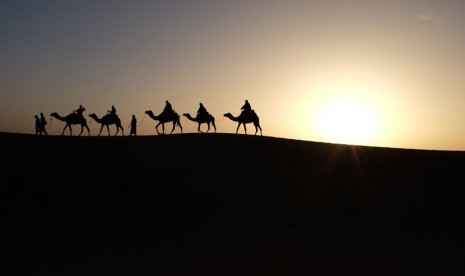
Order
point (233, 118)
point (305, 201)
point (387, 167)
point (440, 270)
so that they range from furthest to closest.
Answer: point (233, 118) < point (387, 167) < point (305, 201) < point (440, 270)

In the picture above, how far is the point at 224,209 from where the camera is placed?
16.4m

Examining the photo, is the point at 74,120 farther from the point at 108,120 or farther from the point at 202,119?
the point at 202,119

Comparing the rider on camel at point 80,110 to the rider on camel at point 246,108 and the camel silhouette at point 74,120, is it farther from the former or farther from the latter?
the rider on camel at point 246,108

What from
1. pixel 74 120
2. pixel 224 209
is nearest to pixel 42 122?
pixel 74 120

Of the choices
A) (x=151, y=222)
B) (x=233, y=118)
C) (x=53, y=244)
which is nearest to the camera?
(x=53, y=244)

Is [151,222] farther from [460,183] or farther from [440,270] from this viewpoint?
[460,183]

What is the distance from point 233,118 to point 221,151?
7180 millimetres

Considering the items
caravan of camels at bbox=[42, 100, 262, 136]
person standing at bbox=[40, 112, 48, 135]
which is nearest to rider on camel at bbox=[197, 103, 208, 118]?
caravan of camels at bbox=[42, 100, 262, 136]

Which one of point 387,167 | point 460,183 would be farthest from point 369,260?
point 387,167

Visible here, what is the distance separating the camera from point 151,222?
15.5 m

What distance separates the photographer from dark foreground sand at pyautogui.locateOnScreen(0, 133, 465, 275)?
12281mm

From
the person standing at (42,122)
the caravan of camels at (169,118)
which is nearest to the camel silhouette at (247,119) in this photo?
the caravan of camels at (169,118)

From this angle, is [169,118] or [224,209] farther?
[169,118]

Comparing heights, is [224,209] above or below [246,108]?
below
